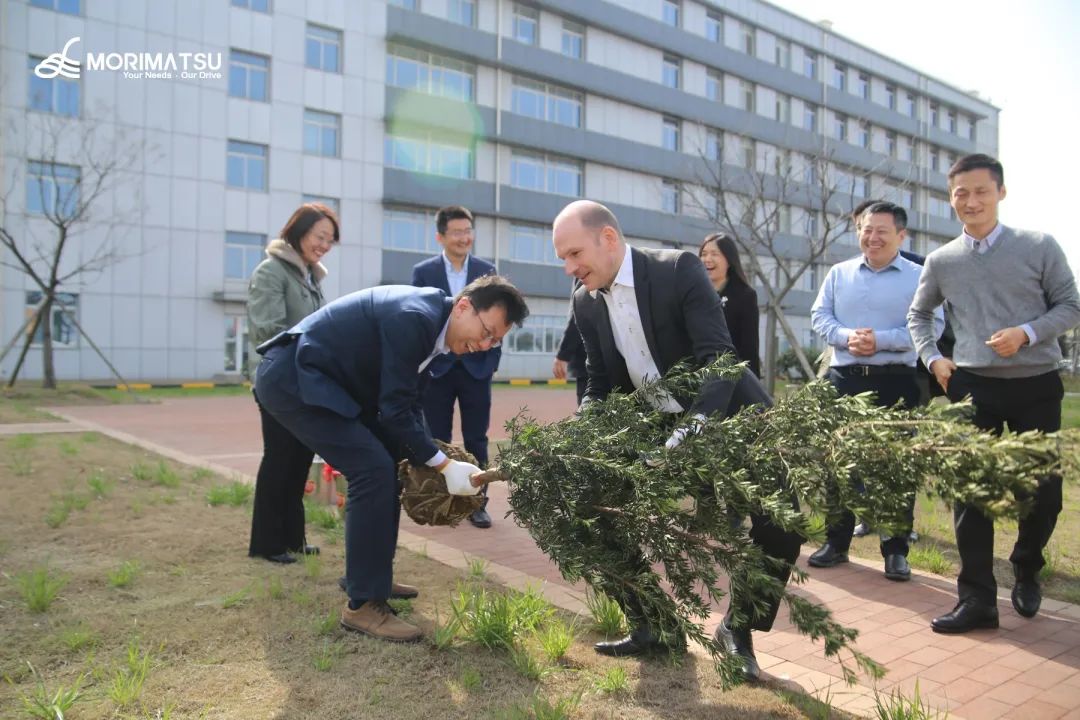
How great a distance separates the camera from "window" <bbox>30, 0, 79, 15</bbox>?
23.7 metres

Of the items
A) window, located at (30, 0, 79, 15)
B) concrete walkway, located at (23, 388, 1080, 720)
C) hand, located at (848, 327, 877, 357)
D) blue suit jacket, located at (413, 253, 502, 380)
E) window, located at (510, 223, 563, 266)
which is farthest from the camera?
window, located at (510, 223, 563, 266)

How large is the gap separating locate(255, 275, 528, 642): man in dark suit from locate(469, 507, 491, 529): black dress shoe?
87.2 inches

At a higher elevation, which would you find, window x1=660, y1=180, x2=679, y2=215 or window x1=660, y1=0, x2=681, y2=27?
window x1=660, y1=0, x2=681, y2=27

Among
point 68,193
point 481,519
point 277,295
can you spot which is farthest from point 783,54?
point 277,295

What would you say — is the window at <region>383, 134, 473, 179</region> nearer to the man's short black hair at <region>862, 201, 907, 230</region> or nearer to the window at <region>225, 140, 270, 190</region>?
the window at <region>225, 140, 270, 190</region>

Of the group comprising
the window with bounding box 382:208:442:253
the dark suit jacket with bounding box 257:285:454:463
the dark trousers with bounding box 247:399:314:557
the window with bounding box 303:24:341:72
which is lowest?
the dark trousers with bounding box 247:399:314:557

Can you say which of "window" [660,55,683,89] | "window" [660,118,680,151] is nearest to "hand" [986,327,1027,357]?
"window" [660,118,680,151]

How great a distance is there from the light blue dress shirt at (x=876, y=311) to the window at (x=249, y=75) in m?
25.4

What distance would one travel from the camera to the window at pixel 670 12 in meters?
37.6

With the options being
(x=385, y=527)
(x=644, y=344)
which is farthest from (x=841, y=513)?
(x=385, y=527)

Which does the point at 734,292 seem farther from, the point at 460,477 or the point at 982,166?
the point at 460,477

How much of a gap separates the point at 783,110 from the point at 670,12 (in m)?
8.03

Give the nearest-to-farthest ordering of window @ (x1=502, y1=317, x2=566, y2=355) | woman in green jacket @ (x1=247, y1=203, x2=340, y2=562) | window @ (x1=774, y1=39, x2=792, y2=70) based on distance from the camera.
Result: woman in green jacket @ (x1=247, y1=203, x2=340, y2=562) < window @ (x1=502, y1=317, x2=566, y2=355) < window @ (x1=774, y1=39, x2=792, y2=70)

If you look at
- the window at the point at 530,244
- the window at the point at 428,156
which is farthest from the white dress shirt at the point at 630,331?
the window at the point at 530,244
